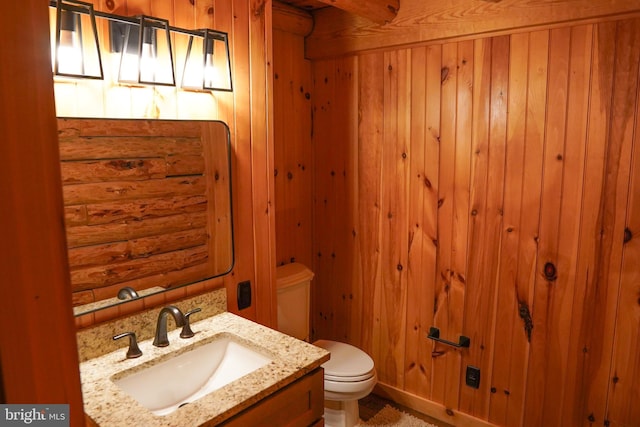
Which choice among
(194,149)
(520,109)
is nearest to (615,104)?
(520,109)

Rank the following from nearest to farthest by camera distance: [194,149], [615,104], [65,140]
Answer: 1. [65,140]
2. [194,149]
3. [615,104]

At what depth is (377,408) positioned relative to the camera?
2.88m

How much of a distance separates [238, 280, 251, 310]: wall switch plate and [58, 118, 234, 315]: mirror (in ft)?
0.40

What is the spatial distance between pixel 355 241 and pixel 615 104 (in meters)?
1.58

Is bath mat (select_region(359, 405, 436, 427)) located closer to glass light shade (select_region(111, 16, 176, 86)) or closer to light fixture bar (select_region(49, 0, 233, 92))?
light fixture bar (select_region(49, 0, 233, 92))

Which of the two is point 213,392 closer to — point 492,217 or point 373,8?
point 492,217

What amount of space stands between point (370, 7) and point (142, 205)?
1.59 m

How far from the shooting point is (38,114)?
1.57 ft

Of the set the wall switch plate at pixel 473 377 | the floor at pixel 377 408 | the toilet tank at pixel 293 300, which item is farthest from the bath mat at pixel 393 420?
the toilet tank at pixel 293 300

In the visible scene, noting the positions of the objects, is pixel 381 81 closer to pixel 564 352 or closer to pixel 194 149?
pixel 194 149

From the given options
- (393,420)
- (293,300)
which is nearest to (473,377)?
(393,420)

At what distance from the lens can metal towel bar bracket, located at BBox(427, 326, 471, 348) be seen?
101 inches

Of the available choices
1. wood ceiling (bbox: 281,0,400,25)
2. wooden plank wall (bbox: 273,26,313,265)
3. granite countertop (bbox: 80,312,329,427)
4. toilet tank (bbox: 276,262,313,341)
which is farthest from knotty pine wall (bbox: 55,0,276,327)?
wooden plank wall (bbox: 273,26,313,265)

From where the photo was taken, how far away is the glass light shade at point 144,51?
159 centimetres
